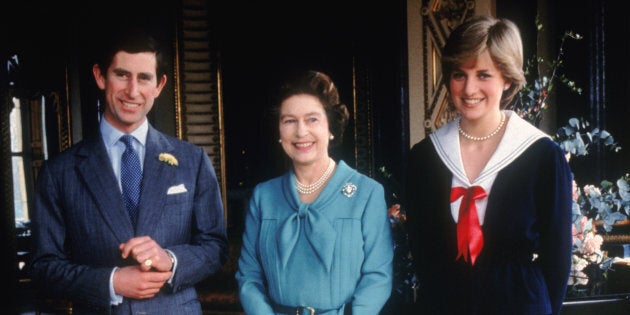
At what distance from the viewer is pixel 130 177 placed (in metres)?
1.80

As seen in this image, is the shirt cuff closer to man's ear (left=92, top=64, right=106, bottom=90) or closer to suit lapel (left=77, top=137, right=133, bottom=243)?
suit lapel (left=77, top=137, right=133, bottom=243)

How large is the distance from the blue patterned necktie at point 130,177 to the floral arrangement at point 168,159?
8 centimetres

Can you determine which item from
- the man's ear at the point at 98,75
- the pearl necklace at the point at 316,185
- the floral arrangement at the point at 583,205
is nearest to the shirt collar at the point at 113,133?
the man's ear at the point at 98,75

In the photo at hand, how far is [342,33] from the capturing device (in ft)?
12.5

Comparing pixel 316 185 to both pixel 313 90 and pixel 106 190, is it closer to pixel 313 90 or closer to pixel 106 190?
pixel 313 90

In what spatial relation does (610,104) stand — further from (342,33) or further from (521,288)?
(521,288)

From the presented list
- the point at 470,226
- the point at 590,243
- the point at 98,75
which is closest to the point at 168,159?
the point at 98,75

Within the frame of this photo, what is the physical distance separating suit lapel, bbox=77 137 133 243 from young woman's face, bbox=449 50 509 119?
1102 millimetres

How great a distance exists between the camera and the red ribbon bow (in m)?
1.63

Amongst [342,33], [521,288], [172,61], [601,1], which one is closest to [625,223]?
[601,1]

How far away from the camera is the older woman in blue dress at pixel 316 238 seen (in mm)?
1731

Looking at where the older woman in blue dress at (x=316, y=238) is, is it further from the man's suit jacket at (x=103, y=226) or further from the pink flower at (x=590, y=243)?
the pink flower at (x=590, y=243)

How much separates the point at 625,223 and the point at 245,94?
8.97ft

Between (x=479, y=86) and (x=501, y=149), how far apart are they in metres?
0.20
